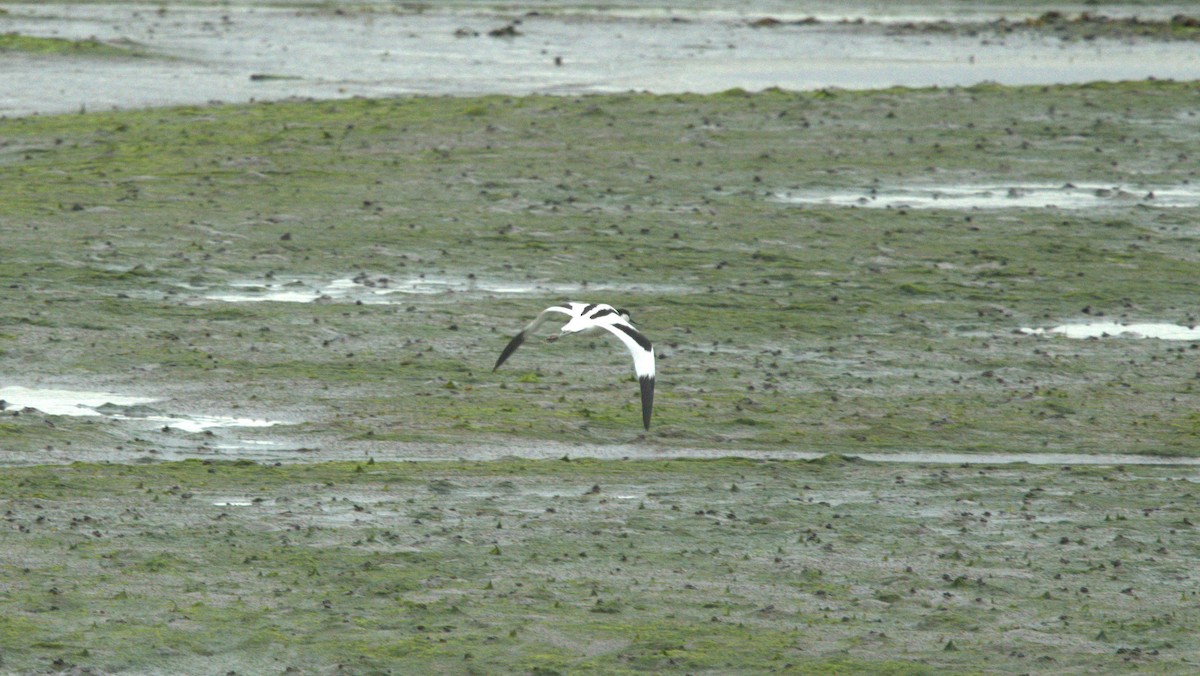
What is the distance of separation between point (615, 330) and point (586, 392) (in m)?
1.52

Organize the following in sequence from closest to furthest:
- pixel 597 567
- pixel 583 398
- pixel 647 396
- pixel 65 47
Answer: pixel 597 567
pixel 647 396
pixel 583 398
pixel 65 47

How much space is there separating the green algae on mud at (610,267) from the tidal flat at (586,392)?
1.9 inches

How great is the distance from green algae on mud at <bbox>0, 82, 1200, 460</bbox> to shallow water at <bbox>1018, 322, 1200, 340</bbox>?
197 millimetres

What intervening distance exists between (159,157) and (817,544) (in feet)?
35.5

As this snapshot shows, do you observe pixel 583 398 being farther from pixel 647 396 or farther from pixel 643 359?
pixel 647 396

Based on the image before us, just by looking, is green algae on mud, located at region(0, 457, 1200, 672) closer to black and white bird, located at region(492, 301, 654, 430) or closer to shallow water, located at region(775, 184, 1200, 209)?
black and white bird, located at region(492, 301, 654, 430)

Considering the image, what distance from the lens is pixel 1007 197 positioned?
18047 millimetres

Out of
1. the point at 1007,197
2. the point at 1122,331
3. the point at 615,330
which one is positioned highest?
the point at 1007,197

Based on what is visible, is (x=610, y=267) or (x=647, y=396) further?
(x=610, y=267)

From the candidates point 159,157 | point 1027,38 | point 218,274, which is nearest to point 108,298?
point 218,274

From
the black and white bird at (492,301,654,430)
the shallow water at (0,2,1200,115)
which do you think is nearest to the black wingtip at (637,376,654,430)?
the black and white bird at (492,301,654,430)

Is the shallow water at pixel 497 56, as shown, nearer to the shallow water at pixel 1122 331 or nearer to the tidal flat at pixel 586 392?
the tidal flat at pixel 586 392

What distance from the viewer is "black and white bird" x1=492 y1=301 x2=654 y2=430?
10.4 metres

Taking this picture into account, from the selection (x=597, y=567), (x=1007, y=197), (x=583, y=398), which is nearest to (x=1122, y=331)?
(x=1007, y=197)
